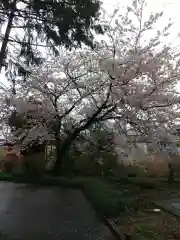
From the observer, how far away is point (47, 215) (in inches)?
445

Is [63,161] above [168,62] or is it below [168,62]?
below

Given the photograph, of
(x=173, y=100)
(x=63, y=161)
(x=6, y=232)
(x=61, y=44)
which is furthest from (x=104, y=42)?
(x=6, y=232)

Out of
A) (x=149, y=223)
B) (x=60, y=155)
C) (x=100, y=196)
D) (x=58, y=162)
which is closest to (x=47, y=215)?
(x=100, y=196)

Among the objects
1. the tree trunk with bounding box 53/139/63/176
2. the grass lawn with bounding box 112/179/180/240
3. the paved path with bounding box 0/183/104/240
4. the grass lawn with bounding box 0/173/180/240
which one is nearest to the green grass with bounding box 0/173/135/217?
the grass lawn with bounding box 0/173/180/240

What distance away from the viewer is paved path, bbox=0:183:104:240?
29.4 feet

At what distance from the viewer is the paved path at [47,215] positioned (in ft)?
29.4

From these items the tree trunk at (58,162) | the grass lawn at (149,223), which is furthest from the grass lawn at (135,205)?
the tree trunk at (58,162)

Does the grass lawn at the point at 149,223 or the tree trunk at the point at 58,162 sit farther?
the tree trunk at the point at 58,162

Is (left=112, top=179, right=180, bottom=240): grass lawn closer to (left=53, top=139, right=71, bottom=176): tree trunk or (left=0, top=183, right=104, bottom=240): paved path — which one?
(left=0, top=183, right=104, bottom=240): paved path

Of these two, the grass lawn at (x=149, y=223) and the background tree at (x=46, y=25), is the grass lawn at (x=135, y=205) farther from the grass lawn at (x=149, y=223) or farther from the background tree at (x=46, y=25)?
the background tree at (x=46, y=25)

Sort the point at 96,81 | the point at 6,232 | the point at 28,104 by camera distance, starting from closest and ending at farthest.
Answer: the point at 6,232 → the point at 96,81 → the point at 28,104

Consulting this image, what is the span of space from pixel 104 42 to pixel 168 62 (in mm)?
3400

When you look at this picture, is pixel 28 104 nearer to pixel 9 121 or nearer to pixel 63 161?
pixel 9 121

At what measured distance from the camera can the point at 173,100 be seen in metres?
20.2
